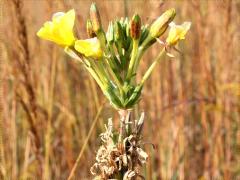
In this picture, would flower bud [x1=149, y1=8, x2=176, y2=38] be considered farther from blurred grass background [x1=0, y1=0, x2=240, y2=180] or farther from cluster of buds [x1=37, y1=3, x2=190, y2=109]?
blurred grass background [x1=0, y1=0, x2=240, y2=180]

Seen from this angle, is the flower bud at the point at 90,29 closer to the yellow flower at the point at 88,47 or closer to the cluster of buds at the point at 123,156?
the yellow flower at the point at 88,47

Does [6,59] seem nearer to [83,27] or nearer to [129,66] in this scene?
[83,27]

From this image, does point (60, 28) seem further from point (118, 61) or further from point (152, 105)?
point (152, 105)

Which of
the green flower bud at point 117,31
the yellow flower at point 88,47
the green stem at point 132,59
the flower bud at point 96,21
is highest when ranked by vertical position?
the flower bud at point 96,21

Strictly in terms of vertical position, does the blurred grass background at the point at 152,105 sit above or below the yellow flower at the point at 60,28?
below

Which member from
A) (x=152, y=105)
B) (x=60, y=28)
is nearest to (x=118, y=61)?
(x=60, y=28)

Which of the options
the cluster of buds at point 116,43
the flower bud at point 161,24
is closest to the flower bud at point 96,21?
the cluster of buds at point 116,43
